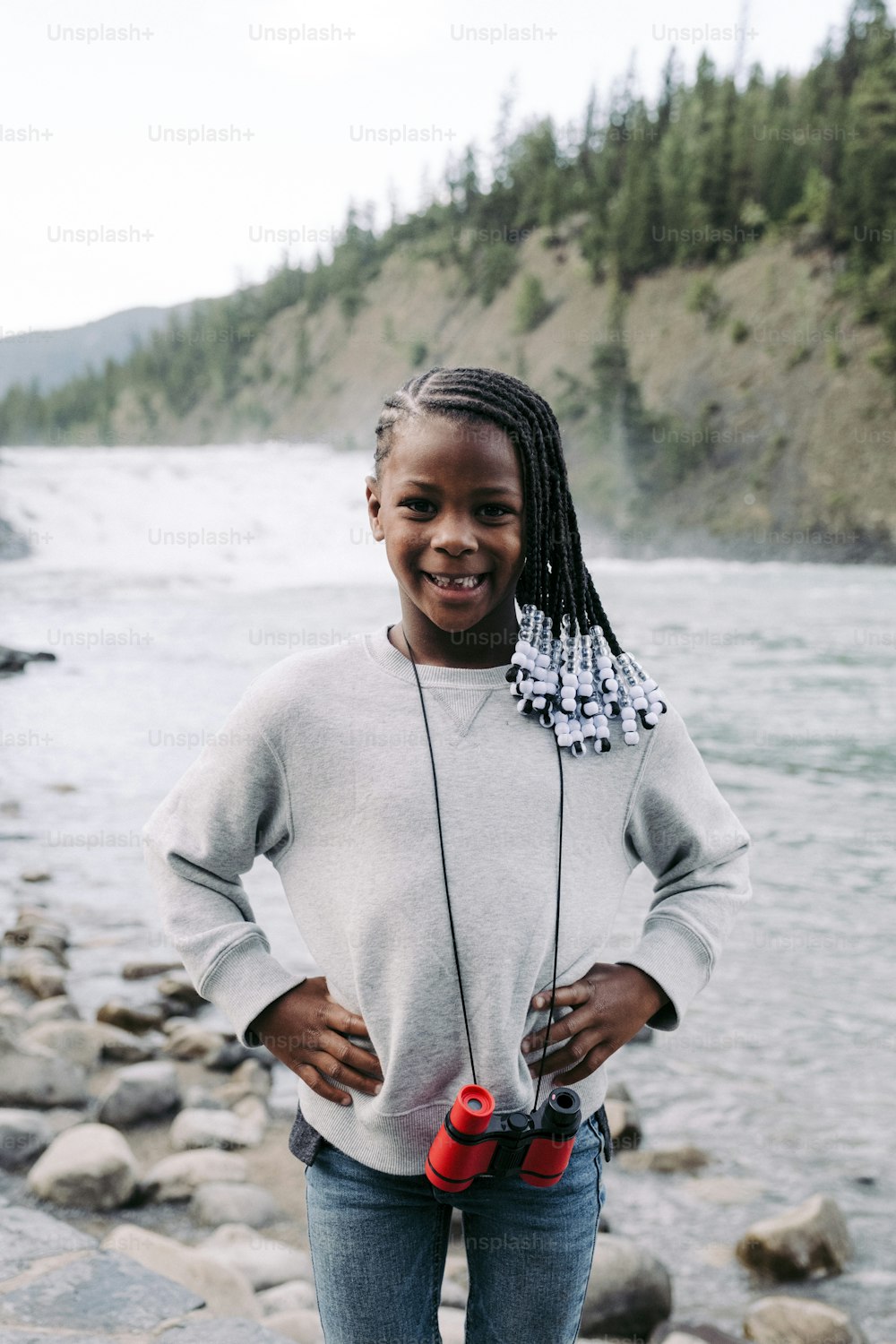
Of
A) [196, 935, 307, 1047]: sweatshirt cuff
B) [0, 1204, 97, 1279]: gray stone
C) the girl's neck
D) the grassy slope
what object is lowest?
the grassy slope

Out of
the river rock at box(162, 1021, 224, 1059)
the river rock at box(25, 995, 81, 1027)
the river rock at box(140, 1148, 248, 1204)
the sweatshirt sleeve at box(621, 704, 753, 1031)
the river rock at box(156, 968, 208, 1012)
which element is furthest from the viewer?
the river rock at box(156, 968, 208, 1012)

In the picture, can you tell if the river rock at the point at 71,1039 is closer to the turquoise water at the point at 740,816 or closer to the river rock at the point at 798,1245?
the turquoise water at the point at 740,816

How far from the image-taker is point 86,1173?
2.86 m

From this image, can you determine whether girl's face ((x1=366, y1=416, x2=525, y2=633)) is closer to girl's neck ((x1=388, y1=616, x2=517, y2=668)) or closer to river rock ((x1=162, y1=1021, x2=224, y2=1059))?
girl's neck ((x1=388, y1=616, x2=517, y2=668))

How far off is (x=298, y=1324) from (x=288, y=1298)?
106mm

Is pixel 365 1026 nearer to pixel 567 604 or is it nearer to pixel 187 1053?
pixel 567 604

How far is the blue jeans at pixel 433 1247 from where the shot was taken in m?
1.31

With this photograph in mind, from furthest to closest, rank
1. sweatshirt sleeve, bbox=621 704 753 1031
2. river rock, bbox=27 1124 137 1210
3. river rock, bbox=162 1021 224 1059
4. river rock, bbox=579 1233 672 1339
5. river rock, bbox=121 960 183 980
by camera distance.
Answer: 1. river rock, bbox=121 960 183 980
2. river rock, bbox=162 1021 224 1059
3. river rock, bbox=27 1124 137 1210
4. river rock, bbox=579 1233 672 1339
5. sweatshirt sleeve, bbox=621 704 753 1031

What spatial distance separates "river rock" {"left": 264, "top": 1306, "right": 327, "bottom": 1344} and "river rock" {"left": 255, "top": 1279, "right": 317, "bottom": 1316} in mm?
26

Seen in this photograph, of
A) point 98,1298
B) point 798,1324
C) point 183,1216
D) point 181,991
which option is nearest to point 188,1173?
point 183,1216

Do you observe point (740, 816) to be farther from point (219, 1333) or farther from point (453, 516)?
point (453, 516)

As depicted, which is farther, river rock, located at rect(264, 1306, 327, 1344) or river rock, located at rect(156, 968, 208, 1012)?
river rock, located at rect(156, 968, 208, 1012)

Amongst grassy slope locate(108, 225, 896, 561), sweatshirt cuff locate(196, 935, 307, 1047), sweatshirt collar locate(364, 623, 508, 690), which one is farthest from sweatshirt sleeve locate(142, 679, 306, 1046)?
grassy slope locate(108, 225, 896, 561)

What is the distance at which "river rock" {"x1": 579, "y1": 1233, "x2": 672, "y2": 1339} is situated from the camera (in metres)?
2.57
